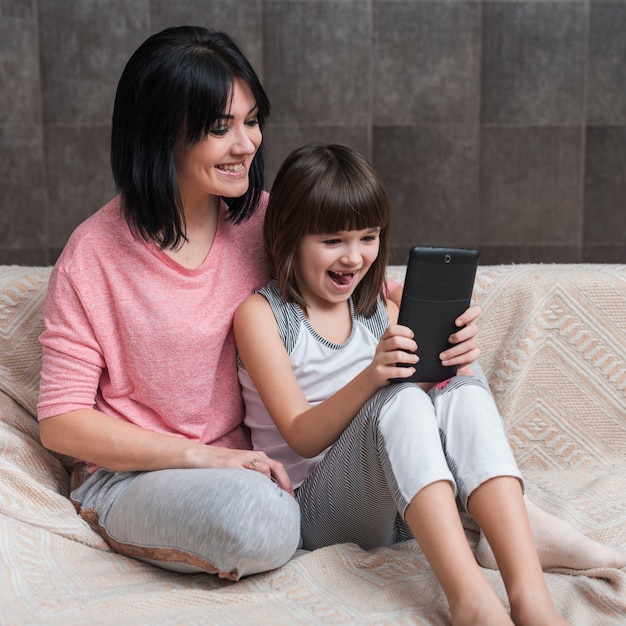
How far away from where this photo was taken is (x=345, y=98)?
270 cm

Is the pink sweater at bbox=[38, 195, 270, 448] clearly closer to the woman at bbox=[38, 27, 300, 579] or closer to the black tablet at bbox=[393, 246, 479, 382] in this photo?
the woman at bbox=[38, 27, 300, 579]

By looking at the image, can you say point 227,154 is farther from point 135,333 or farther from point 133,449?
point 133,449

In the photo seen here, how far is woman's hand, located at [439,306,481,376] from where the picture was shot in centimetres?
127

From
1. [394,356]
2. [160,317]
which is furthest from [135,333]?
[394,356]

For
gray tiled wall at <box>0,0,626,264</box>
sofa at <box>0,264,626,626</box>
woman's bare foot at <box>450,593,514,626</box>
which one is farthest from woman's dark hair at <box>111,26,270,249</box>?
gray tiled wall at <box>0,0,626,264</box>

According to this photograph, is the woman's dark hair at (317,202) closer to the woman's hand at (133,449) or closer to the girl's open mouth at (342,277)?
the girl's open mouth at (342,277)

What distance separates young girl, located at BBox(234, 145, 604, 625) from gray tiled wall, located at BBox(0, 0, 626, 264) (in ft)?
4.26

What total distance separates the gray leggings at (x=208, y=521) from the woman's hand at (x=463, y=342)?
32 centimetres

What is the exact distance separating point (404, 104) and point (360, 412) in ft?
5.53

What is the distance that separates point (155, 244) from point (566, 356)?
2.83 feet

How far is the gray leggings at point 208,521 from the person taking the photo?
117 centimetres

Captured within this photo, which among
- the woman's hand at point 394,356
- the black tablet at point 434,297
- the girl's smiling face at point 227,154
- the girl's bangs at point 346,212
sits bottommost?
the woman's hand at point 394,356

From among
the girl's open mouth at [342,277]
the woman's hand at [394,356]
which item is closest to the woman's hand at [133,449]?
the woman's hand at [394,356]

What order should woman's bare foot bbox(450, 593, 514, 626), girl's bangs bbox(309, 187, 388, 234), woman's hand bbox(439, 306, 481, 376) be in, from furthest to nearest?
girl's bangs bbox(309, 187, 388, 234), woman's hand bbox(439, 306, 481, 376), woman's bare foot bbox(450, 593, 514, 626)
